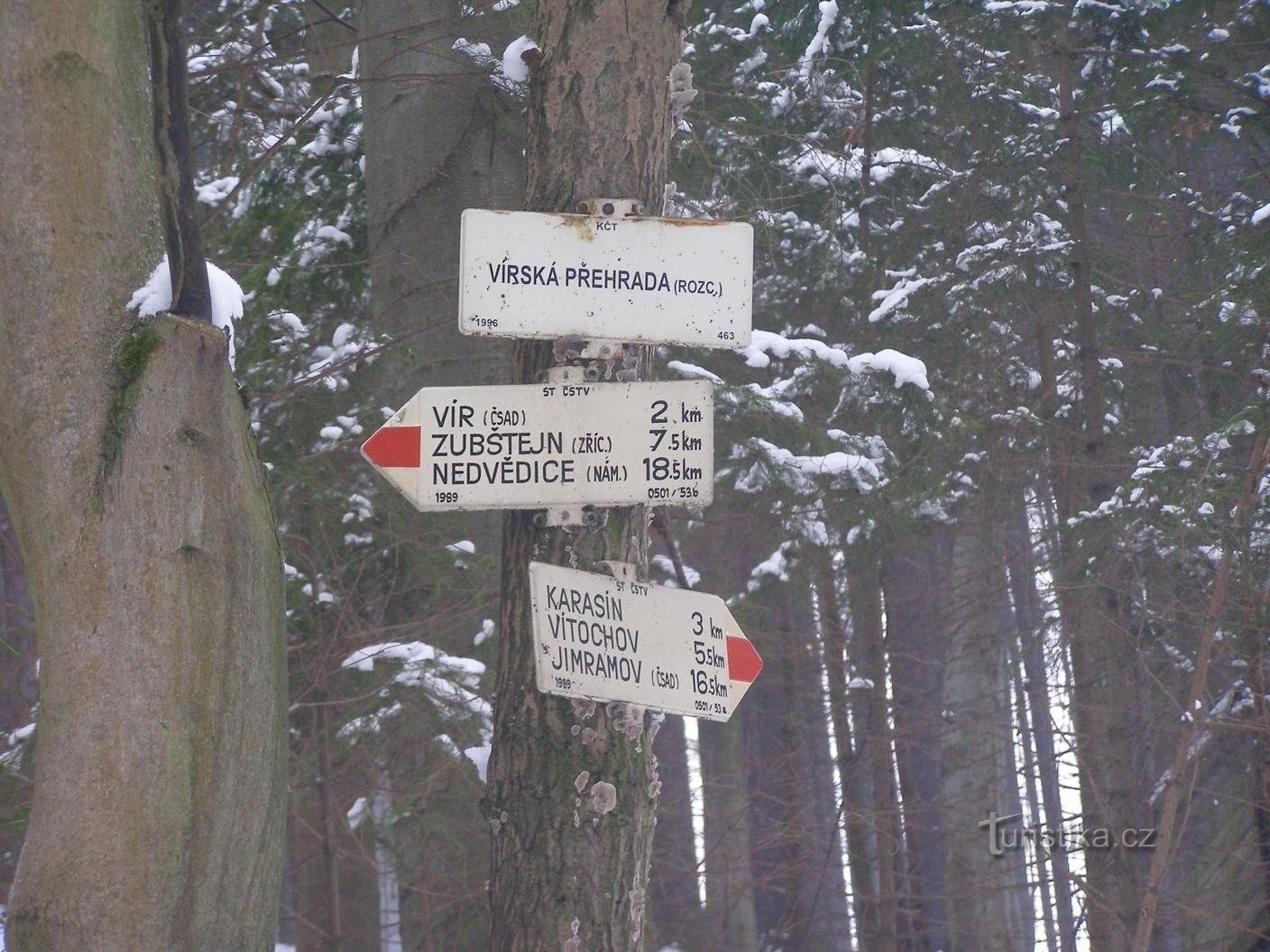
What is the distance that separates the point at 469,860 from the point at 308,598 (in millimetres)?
1573

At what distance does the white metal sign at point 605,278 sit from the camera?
273 centimetres

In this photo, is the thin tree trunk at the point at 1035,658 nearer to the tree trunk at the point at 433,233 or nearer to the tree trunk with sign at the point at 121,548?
the tree trunk at the point at 433,233

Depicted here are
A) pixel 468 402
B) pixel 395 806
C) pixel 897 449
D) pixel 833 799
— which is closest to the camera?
pixel 468 402

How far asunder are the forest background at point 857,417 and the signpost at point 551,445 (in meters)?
0.36

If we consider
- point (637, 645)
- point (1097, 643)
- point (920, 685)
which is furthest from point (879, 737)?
point (637, 645)

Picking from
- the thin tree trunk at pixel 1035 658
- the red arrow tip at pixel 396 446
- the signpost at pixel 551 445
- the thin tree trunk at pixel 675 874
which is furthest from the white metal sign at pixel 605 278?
the thin tree trunk at pixel 1035 658

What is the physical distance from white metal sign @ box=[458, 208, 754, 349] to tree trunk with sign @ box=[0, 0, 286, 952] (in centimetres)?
69

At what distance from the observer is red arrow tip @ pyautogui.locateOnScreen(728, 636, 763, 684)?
2.81m

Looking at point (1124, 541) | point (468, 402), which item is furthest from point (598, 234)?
point (1124, 541)

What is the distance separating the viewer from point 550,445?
2.75 meters

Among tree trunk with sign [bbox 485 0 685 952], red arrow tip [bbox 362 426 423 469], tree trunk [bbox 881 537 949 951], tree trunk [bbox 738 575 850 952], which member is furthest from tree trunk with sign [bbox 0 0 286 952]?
tree trunk [bbox 881 537 949 951]

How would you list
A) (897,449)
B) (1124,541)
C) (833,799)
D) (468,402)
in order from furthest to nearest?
(833,799) < (897,449) < (1124,541) < (468,402)

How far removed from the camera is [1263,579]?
6.58 m

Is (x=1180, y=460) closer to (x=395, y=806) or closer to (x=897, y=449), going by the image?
(x=897, y=449)
